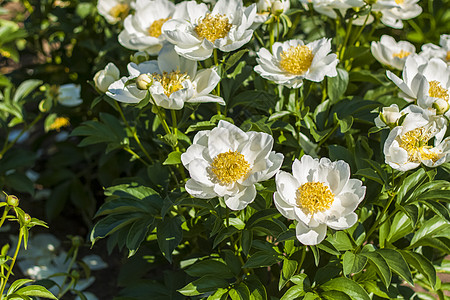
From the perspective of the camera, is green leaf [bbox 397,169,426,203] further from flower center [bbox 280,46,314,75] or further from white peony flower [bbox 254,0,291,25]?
white peony flower [bbox 254,0,291,25]

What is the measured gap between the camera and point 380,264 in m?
1.28

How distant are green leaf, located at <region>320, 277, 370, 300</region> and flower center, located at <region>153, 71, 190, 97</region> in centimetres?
62

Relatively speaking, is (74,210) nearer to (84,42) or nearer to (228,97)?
(84,42)

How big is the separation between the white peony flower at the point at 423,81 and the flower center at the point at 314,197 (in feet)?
1.15

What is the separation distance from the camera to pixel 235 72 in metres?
1.65

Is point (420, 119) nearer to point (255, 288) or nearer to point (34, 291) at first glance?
point (255, 288)

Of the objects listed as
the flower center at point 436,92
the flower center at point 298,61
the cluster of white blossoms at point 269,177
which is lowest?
the cluster of white blossoms at point 269,177

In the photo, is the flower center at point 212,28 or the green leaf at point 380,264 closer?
the green leaf at point 380,264

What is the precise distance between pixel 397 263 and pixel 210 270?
474mm

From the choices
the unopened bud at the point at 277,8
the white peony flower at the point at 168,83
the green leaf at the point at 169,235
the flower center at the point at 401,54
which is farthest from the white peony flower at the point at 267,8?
the green leaf at the point at 169,235

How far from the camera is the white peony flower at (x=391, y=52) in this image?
167 cm

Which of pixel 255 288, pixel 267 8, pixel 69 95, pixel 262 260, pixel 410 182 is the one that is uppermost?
pixel 267 8

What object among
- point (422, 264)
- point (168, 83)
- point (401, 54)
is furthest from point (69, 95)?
point (422, 264)

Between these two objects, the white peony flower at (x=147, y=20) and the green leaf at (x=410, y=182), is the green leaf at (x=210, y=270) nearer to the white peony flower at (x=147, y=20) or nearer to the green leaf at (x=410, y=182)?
the green leaf at (x=410, y=182)
